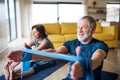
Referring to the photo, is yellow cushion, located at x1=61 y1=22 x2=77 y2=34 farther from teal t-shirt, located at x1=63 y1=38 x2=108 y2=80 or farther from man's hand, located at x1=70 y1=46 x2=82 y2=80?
man's hand, located at x1=70 y1=46 x2=82 y2=80

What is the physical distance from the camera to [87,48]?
1.57 m

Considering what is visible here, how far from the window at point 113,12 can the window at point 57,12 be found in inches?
48.6

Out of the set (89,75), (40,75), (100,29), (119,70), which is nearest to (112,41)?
(100,29)

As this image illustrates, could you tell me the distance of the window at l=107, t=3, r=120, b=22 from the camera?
27.1ft

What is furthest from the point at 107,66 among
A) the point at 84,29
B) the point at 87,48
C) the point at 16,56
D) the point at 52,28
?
the point at 16,56

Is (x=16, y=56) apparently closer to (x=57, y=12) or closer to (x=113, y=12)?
(x=57, y=12)

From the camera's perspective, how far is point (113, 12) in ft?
27.2

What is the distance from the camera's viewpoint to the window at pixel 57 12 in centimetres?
833

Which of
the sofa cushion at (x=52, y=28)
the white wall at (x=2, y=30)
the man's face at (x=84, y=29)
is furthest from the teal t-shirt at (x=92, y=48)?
the sofa cushion at (x=52, y=28)

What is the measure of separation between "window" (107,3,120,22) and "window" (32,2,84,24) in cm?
124

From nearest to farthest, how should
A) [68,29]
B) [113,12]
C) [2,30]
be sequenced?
[2,30]
[68,29]
[113,12]

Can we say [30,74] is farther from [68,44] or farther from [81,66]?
[81,66]

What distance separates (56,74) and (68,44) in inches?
74.6

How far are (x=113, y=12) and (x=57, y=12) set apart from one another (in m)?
2.55
